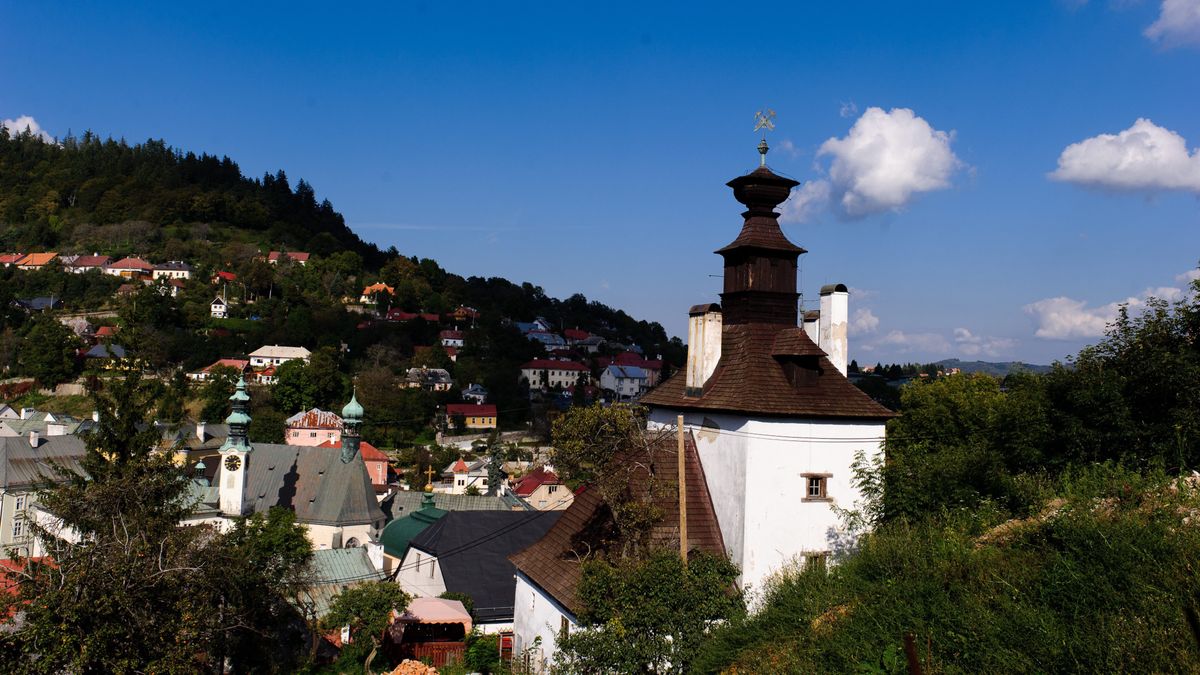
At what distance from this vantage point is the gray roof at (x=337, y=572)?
2719 centimetres

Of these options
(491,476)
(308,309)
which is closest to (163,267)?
(308,309)

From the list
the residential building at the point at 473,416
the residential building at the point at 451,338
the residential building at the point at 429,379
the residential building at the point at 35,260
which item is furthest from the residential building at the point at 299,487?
the residential building at the point at 35,260

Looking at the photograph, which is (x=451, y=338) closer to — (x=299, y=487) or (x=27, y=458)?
(x=27, y=458)

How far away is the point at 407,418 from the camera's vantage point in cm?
8088

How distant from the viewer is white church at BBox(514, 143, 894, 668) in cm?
1392

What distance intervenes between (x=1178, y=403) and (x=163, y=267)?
448 feet

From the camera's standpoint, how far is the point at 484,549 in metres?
26.4

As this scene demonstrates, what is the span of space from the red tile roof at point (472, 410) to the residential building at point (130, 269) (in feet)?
212

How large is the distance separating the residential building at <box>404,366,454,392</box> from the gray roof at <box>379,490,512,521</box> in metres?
42.2

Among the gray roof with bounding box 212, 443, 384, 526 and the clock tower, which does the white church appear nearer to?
the clock tower

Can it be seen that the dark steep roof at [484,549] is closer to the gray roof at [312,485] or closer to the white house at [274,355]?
the gray roof at [312,485]

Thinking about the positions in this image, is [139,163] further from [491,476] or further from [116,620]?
[116,620]

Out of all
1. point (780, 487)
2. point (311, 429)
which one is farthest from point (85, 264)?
point (780, 487)

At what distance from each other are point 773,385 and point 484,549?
49.6 feet
